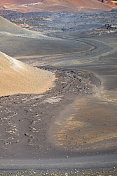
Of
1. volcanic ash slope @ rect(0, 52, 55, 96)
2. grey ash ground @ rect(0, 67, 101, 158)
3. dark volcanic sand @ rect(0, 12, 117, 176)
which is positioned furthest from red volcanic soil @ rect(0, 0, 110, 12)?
grey ash ground @ rect(0, 67, 101, 158)

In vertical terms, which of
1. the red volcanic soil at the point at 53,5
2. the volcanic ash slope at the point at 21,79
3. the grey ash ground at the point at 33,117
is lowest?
the grey ash ground at the point at 33,117

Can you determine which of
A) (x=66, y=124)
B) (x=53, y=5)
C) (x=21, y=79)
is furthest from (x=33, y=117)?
(x=53, y=5)

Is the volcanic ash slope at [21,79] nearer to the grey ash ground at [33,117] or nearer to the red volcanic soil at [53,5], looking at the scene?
the grey ash ground at [33,117]

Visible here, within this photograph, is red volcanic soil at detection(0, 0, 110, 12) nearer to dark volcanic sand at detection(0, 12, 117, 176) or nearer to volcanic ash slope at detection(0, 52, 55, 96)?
volcanic ash slope at detection(0, 52, 55, 96)

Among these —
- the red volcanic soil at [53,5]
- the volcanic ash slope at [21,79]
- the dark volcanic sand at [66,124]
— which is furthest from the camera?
the red volcanic soil at [53,5]

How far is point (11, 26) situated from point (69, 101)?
47058 millimetres

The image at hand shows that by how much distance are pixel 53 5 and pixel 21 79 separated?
153612mm

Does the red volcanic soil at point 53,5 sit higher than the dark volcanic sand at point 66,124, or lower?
higher

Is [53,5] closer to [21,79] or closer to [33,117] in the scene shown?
[21,79]

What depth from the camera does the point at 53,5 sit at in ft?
559

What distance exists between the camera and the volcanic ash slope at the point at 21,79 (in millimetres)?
20411

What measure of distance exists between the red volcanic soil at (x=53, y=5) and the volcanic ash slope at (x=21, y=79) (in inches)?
5439

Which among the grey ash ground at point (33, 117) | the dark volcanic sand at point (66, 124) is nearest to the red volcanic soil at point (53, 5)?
the dark volcanic sand at point (66, 124)

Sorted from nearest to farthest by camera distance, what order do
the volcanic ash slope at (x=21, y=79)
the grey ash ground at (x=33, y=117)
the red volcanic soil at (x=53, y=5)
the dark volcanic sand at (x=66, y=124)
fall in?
the dark volcanic sand at (x=66, y=124), the grey ash ground at (x=33, y=117), the volcanic ash slope at (x=21, y=79), the red volcanic soil at (x=53, y=5)
